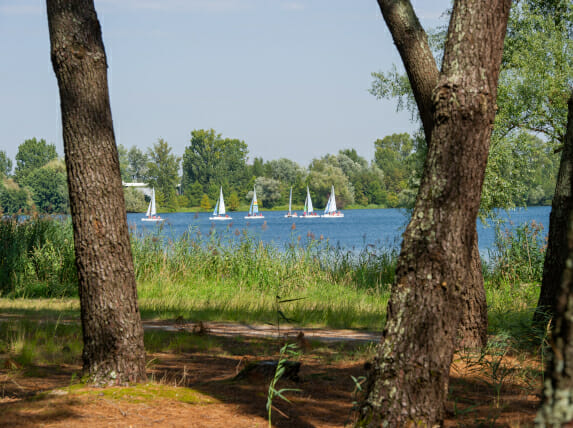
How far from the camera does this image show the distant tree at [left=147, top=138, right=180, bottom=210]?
103188 millimetres

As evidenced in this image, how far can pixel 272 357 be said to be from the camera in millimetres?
5273

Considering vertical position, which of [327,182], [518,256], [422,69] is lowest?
[518,256]

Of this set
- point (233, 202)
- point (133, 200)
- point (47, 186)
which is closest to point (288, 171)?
point (233, 202)

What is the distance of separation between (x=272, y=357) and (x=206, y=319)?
2720 mm

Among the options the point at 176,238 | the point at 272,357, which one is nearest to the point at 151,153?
the point at 176,238

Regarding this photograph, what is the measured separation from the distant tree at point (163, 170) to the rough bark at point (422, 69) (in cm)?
9865

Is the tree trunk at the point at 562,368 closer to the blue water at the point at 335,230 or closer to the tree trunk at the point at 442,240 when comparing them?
the tree trunk at the point at 442,240

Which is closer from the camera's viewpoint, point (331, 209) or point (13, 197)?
point (13, 197)

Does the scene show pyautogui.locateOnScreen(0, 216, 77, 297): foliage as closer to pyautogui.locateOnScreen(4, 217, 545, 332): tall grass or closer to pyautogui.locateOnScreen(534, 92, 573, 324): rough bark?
pyautogui.locateOnScreen(4, 217, 545, 332): tall grass

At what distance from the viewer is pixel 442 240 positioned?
2.85 meters

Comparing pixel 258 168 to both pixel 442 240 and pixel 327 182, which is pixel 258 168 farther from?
pixel 442 240

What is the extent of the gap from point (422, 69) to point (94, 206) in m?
2.88

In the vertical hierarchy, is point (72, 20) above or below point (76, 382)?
above

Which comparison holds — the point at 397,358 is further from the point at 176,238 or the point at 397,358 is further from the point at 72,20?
the point at 176,238
